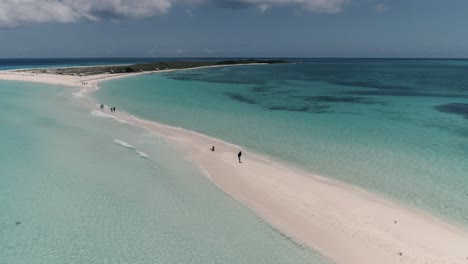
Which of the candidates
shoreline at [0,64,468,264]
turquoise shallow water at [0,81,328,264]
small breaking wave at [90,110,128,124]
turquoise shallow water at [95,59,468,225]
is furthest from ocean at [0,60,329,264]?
small breaking wave at [90,110,128,124]

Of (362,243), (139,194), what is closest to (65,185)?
(139,194)

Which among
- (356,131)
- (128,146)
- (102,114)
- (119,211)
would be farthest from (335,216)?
(102,114)

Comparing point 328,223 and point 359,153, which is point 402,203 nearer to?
point 328,223

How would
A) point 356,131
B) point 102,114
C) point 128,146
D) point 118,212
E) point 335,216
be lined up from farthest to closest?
point 102,114, point 356,131, point 128,146, point 118,212, point 335,216

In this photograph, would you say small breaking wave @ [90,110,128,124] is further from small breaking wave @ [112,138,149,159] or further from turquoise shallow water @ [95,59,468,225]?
small breaking wave @ [112,138,149,159]

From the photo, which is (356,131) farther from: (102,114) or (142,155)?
(102,114)

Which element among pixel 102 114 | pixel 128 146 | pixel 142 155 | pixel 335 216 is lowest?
pixel 335 216
